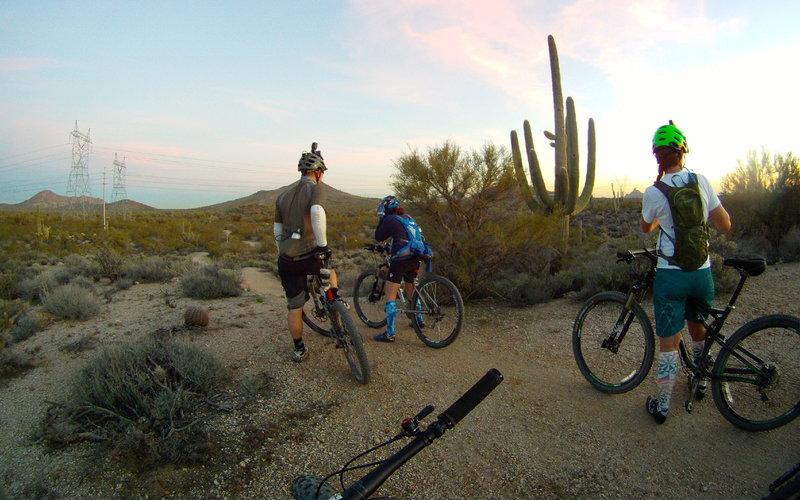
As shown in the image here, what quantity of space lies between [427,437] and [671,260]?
2.80 metres

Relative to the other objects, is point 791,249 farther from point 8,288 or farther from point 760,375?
point 8,288

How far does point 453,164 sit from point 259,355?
17.5 feet

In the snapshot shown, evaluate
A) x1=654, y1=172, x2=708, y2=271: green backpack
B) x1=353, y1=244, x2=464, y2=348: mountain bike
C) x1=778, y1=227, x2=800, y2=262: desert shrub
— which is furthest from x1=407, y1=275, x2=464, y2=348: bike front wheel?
x1=778, y1=227, x2=800, y2=262: desert shrub

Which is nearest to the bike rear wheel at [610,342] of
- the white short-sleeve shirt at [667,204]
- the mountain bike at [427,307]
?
the white short-sleeve shirt at [667,204]

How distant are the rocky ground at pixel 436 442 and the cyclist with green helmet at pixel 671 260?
20.5 inches

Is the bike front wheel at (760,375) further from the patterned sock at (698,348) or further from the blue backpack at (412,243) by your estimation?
the blue backpack at (412,243)

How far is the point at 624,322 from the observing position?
3930mm

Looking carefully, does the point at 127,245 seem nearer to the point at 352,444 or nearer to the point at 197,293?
the point at 197,293

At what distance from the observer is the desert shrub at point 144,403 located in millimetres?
3188

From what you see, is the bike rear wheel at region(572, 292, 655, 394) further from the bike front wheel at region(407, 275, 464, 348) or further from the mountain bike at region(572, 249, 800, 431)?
the bike front wheel at region(407, 275, 464, 348)

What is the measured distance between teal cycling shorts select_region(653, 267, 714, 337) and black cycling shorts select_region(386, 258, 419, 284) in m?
2.81

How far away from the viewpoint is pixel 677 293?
328 centimetres

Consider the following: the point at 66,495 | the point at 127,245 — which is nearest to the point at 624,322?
the point at 66,495

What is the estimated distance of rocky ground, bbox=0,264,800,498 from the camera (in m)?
2.91
